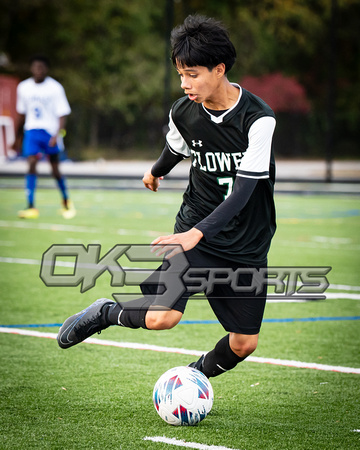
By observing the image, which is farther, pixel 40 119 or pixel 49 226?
Result: pixel 40 119

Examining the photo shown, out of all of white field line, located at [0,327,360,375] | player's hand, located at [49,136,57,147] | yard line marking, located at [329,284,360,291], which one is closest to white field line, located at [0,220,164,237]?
player's hand, located at [49,136,57,147]

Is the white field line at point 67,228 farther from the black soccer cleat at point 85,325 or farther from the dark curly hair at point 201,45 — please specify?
the dark curly hair at point 201,45

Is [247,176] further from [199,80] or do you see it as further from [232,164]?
[199,80]

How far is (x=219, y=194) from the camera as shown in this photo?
4.51 m

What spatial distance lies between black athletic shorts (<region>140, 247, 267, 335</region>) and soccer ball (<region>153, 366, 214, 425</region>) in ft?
1.22

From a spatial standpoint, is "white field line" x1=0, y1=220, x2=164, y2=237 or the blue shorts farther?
the blue shorts

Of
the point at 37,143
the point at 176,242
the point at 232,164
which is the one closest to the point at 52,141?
the point at 37,143

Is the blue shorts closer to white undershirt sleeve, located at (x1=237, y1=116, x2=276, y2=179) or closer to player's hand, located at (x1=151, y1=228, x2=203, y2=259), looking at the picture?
white undershirt sleeve, located at (x1=237, y1=116, x2=276, y2=179)

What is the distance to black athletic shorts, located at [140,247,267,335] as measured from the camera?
14.3 ft

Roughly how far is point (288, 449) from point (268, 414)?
0.59 meters

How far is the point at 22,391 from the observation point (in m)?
4.84

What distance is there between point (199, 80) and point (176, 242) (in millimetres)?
907

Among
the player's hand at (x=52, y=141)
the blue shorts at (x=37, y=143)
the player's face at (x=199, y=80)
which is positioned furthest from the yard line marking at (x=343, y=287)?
the blue shorts at (x=37, y=143)

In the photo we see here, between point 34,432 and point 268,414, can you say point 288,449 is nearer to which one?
point 268,414
